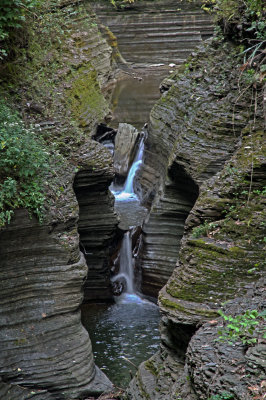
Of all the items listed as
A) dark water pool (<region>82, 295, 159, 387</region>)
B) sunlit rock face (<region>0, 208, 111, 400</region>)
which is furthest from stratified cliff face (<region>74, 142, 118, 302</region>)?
sunlit rock face (<region>0, 208, 111, 400</region>)

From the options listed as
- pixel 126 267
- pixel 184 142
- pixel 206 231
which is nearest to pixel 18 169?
pixel 206 231

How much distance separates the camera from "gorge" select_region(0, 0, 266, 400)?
5.84m

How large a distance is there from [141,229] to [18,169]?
433 cm

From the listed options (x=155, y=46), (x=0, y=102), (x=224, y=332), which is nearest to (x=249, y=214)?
(x=224, y=332)

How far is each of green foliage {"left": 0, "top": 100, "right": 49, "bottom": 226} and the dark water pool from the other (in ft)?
9.43

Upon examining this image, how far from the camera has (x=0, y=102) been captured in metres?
7.35

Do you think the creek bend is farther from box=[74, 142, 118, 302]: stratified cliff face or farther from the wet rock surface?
box=[74, 142, 118, 302]: stratified cliff face

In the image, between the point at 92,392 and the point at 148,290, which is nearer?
the point at 92,392

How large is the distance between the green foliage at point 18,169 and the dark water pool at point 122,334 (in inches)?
113

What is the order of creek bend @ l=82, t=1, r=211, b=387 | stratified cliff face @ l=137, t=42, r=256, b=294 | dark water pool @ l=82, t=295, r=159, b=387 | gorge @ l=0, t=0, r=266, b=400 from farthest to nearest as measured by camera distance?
creek bend @ l=82, t=1, r=211, b=387, stratified cliff face @ l=137, t=42, r=256, b=294, dark water pool @ l=82, t=295, r=159, b=387, gorge @ l=0, t=0, r=266, b=400

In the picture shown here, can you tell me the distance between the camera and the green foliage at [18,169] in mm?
6383

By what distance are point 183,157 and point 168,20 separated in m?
11.3

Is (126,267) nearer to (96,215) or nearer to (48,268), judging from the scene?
(96,215)

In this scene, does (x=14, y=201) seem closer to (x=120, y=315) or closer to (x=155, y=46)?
(x=120, y=315)
